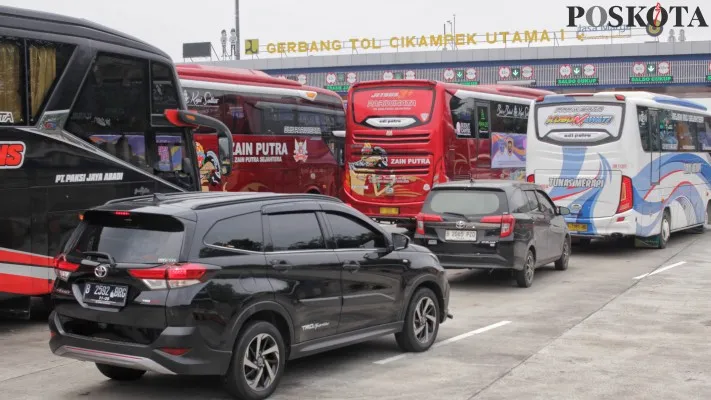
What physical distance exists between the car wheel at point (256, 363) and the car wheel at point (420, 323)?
1.95 meters

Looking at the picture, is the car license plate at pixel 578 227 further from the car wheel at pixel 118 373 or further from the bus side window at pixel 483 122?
the car wheel at pixel 118 373

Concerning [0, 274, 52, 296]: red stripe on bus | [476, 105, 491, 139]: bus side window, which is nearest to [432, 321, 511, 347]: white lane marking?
[0, 274, 52, 296]: red stripe on bus

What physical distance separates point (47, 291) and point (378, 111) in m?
11.5

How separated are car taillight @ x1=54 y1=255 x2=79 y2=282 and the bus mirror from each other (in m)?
7.03

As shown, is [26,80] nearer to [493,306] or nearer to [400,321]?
[400,321]

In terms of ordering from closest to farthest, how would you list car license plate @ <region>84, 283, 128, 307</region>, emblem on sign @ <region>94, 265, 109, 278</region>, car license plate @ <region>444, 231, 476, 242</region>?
car license plate @ <region>84, 283, 128, 307</region>
emblem on sign @ <region>94, 265, 109, 278</region>
car license plate @ <region>444, 231, 476, 242</region>

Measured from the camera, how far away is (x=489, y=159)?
23781 millimetres

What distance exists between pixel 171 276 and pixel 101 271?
2.14ft

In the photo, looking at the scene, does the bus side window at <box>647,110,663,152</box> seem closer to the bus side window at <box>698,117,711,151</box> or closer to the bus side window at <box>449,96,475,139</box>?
the bus side window at <box>698,117,711,151</box>

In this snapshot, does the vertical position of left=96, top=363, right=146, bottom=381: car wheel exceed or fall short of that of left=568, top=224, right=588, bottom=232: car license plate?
it falls short

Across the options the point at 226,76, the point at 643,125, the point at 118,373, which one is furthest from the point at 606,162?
the point at 118,373

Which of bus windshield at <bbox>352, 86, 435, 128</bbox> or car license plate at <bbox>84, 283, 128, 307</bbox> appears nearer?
car license plate at <bbox>84, 283, 128, 307</bbox>

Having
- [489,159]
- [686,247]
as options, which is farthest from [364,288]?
[489,159]

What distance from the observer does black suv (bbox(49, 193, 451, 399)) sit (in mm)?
7117
